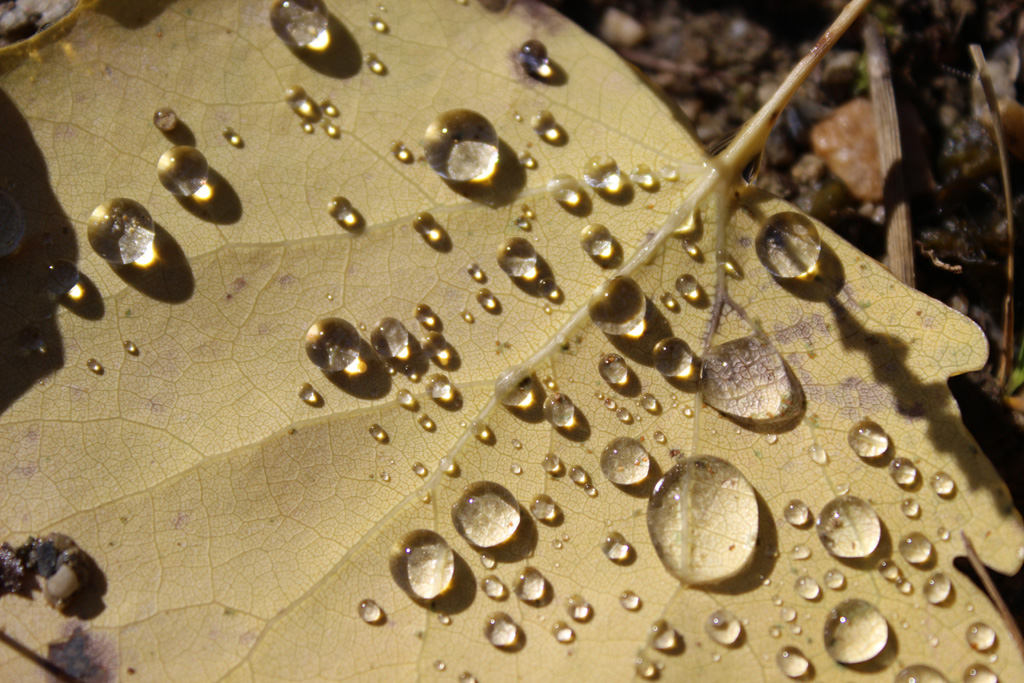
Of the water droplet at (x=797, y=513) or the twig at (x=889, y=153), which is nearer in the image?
the water droplet at (x=797, y=513)

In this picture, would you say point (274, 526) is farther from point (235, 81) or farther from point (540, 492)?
point (235, 81)

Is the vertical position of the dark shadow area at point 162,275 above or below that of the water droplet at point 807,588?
below

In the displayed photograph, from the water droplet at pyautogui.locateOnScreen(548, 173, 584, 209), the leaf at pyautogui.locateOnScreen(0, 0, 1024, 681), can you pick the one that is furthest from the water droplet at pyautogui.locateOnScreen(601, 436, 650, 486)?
the water droplet at pyautogui.locateOnScreen(548, 173, 584, 209)

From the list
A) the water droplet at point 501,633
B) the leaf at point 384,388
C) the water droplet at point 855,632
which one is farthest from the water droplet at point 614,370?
the water droplet at point 855,632

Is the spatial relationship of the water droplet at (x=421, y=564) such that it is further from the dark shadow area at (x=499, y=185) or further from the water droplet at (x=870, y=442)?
the water droplet at (x=870, y=442)

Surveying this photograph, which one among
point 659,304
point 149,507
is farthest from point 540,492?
point 149,507

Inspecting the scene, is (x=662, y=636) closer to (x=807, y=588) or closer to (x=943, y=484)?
(x=807, y=588)

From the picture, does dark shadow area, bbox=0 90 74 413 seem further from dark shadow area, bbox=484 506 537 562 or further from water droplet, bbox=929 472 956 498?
water droplet, bbox=929 472 956 498

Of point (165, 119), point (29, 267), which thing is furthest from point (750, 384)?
point (29, 267)

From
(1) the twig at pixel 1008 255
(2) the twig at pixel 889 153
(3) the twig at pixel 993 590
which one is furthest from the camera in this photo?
(2) the twig at pixel 889 153
